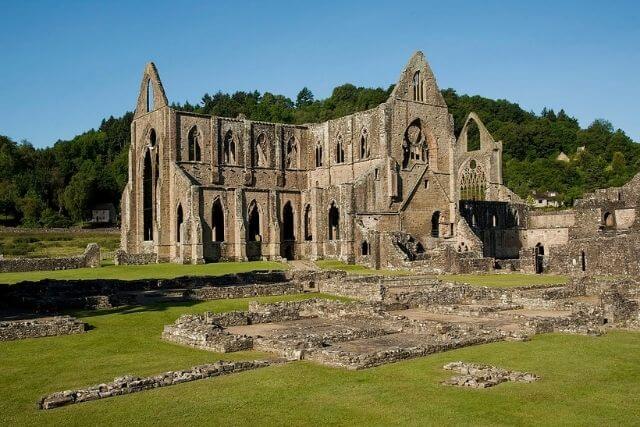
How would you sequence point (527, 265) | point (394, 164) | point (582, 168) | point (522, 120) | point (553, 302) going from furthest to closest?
point (522, 120) → point (582, 168) → point (394, 164) → point (527, 265) → point (553, 302)

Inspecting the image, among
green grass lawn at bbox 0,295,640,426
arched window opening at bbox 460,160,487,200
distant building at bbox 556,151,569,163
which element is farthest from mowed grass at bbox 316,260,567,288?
distant building at bbox 556,151,569,163

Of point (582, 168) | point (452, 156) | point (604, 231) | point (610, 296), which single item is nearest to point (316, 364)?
point (610, 296)

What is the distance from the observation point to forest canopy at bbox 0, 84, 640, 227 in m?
103

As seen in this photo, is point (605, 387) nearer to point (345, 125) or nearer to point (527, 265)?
point (527, 265)

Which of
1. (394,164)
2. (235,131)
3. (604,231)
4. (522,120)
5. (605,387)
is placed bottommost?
(605,387)

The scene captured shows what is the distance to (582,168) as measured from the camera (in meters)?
117

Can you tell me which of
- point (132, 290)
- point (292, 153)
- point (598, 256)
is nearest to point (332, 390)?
point (132, 290)

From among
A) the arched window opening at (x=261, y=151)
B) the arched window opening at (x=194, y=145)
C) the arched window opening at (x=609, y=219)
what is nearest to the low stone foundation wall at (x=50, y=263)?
the arched window opening at (x=194, y=145)

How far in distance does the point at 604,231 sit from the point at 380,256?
1630cm

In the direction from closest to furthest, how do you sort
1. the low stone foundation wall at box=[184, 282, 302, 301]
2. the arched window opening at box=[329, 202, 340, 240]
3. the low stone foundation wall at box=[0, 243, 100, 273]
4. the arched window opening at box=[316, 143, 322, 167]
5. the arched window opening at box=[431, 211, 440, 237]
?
the low stone foundation wall at box=[184, 282, 302, 301] < the low stone foundation wall at box=[0, 243, 100, 273] < the arched window opening at box=[431, 211, 440, 237] < the arched window opening at box=[329, 202, 340, 240] < the arched window opening at box=[316, 143, 322, 167]

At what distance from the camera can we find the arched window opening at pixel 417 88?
6030 cm

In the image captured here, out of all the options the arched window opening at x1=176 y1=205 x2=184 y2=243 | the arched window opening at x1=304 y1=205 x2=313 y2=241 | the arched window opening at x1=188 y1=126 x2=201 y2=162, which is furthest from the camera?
the arched window opening at x1=304 y1=205 x2=313 y2=241

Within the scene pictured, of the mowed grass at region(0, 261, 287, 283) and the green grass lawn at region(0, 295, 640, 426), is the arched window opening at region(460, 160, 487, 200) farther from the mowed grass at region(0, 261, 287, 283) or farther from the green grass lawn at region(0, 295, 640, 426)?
the green grass lawn at region(0, 295, 640, 426)

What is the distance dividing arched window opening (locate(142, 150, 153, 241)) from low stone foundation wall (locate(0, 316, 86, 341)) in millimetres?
40287
